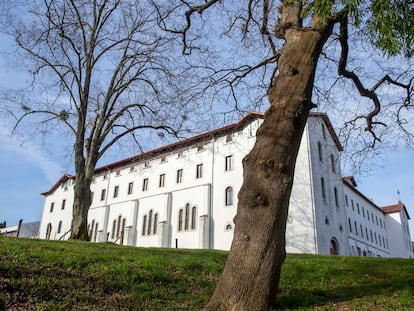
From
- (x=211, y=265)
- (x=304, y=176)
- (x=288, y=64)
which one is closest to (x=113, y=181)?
(x=304, y=176)

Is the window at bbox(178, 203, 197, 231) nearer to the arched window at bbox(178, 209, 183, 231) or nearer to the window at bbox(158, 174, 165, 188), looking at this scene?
the arched window at bbox(178, 209, 183, 231)

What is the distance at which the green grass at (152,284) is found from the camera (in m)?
5.60

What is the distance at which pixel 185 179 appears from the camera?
1499 inches

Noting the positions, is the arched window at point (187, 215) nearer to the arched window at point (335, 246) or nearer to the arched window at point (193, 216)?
the arched window at point (193, 216)

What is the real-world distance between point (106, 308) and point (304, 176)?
1055 inches

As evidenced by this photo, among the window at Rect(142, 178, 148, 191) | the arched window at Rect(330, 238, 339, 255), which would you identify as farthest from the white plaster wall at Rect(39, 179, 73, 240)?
the arched window at Rect(330, 238, 339, 255)

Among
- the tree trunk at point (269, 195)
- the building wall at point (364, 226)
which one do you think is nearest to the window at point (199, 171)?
the building wall at point (364, 226)

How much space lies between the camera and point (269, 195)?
4852mm

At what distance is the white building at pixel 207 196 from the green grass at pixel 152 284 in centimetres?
1384

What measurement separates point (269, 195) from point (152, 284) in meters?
3.21

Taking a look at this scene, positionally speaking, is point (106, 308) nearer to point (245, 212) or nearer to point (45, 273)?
point (45, 273)

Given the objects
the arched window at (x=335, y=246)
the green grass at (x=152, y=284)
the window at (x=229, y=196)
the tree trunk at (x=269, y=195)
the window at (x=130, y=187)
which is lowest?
the green grass at (x=152, y=284)

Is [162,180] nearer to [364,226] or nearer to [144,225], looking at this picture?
[144,225]

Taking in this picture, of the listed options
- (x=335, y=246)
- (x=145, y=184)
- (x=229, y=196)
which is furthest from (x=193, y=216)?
(x=335, y=246)
